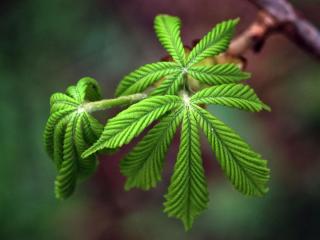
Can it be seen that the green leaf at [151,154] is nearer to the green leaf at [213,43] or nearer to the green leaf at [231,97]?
the green leaf at [231,97]

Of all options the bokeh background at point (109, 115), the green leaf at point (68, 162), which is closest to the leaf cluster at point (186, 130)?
the green leaf at point (68, 162)

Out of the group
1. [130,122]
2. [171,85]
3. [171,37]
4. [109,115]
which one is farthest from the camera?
[109,115]

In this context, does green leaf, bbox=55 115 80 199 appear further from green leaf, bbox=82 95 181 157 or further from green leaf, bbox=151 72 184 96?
green leaf, bbox=151 72 184 96

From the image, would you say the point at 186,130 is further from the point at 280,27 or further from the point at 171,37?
the point at 280,27

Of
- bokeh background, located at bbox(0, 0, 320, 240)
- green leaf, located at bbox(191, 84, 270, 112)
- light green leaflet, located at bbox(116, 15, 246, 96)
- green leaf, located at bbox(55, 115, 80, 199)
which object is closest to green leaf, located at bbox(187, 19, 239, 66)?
light green leaflet, located at bbox(116, 15, 246, 96)

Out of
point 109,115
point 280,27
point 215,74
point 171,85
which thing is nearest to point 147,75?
point 171,85

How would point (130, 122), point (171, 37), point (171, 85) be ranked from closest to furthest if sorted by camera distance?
1. point (130, 122)
2. point (171, 85)
3. point (171, 37)

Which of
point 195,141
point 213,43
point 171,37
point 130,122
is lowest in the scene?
point 195,141

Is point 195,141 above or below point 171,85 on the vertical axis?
below
